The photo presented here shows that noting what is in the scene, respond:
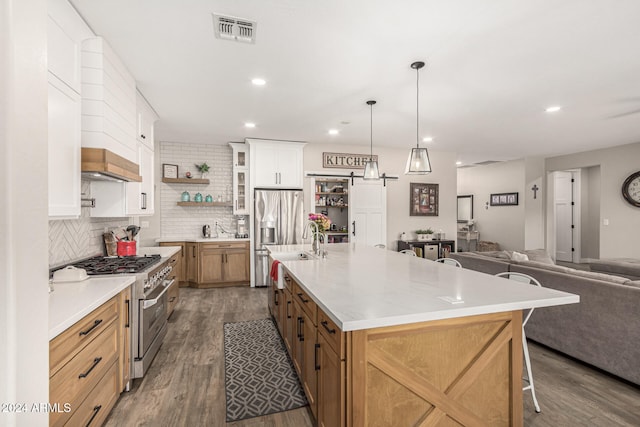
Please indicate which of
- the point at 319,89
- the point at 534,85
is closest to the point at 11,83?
the point at 319,89

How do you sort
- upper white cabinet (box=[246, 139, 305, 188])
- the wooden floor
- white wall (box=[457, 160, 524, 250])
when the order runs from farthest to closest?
white wall (box=[457, 160, 524, 250]) → upper white cabinet (box=[246, 139, 305, 188]) → the wooden floor

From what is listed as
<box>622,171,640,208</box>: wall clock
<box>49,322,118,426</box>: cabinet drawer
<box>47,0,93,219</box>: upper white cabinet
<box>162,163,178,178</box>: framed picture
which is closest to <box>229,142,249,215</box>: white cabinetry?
<box>162,163,178,178</box>: framed picture

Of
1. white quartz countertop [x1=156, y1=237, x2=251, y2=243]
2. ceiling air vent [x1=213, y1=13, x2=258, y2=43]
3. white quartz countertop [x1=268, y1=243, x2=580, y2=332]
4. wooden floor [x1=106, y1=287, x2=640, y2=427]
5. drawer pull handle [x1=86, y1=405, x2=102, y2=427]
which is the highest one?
ceiling air vent [x1=213, y1=13, x2=258, y2=43]

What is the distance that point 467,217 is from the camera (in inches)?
360

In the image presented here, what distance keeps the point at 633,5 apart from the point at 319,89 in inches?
94.9

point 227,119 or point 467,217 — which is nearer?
point 227,119

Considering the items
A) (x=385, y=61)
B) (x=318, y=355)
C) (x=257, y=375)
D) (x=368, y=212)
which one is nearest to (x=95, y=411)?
(x=257, y=375)

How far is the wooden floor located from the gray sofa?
133 millimetres

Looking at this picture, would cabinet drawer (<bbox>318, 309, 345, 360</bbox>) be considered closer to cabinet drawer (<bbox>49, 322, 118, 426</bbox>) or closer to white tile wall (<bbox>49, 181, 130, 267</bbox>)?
cabinet drawer (<bbox>49, 322, 118, 426</bbox>)

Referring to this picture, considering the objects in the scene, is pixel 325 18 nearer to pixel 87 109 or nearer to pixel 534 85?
pixel 87 109

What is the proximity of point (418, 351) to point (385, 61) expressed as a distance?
91.2 inches

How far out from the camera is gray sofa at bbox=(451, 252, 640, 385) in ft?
7.52

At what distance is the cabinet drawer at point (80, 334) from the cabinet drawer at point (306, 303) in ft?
3.94

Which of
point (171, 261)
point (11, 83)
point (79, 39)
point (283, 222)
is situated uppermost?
point (79, 39)
